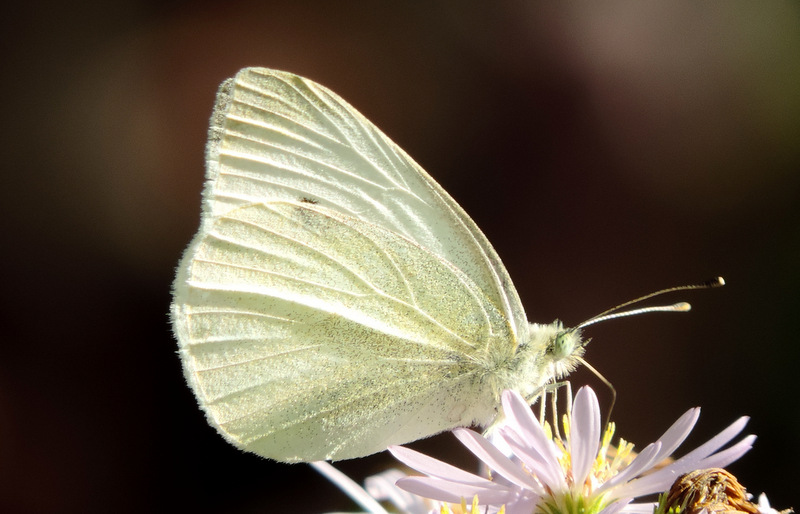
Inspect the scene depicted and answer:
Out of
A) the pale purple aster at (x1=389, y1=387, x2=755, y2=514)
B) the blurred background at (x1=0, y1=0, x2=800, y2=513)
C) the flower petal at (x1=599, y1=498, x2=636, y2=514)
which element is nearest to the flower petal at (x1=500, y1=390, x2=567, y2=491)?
the pale purple aster at (x1=389, y1=387, x2=755, y2=514)

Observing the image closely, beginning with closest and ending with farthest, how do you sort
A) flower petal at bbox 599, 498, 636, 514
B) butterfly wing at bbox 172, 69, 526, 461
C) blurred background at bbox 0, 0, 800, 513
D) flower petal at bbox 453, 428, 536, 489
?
flower petal at bbox 599, 498, 636, 514
flower petal at bbox 453, 428, 536, 489
butterfly wing at bbox 172, 69, 526, 461
blurred background at bbox 0, 0, 800, 513

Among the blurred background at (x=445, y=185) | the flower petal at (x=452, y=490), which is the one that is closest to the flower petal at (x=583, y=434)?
the flower petal at (x=452, y=490)

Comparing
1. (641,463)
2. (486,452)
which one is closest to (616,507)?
(641,463)

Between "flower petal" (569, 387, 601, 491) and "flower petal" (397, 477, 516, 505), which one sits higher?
"flower petal" (569, 387, 601, 491)

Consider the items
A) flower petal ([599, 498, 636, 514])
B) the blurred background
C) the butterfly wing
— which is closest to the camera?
flower petal ([599, 498, 636, 514])

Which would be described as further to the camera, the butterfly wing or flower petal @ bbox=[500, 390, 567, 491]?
the butterfly wing

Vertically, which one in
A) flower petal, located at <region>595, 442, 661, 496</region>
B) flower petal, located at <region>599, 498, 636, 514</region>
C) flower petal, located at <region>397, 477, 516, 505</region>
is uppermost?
flower petal, located at <region>595, 442, 661, 496</region>

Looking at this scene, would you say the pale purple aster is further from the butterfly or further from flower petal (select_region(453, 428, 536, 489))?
the butterfly
